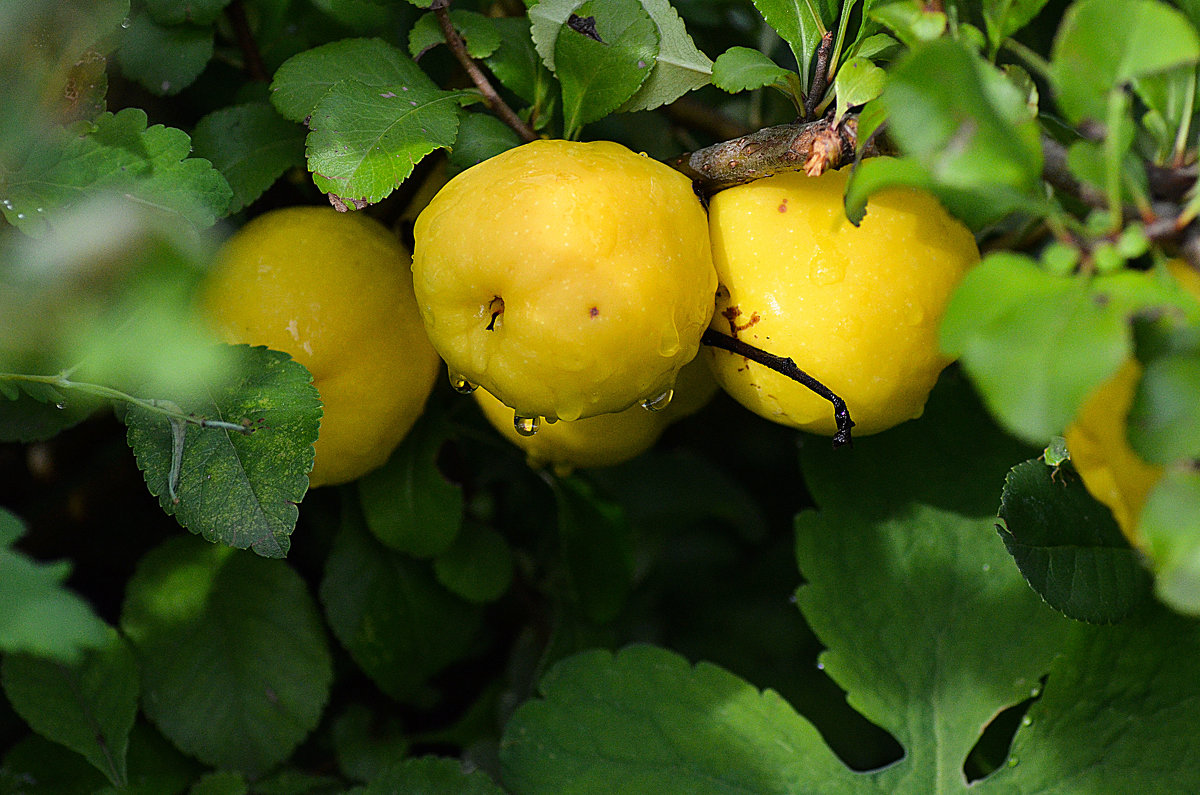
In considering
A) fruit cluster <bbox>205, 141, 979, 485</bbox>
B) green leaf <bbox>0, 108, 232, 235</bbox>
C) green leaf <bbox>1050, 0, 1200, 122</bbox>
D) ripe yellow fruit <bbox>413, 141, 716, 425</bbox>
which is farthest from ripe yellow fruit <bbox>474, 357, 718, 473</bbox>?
green leaf <bbox>1050, 0, 1200, 122</bbox>

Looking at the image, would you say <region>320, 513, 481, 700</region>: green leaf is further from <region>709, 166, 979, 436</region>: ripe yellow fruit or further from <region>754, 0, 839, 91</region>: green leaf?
<region>754, 0, 839, 91</region>: green leaf

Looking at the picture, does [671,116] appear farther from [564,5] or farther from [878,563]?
[878,563]

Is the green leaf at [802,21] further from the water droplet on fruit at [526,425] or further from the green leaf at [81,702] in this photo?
the green leaf at [81,702]

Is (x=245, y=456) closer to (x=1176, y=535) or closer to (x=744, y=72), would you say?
(x=744, y=72)

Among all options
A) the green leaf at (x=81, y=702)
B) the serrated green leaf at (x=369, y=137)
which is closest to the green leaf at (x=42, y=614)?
the serrated green leaf at (x=369, y=137)

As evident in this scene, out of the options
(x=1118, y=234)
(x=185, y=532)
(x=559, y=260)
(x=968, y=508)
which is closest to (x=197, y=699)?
(x=185, y=532)

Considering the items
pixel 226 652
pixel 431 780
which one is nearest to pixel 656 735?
pixel 431 780
